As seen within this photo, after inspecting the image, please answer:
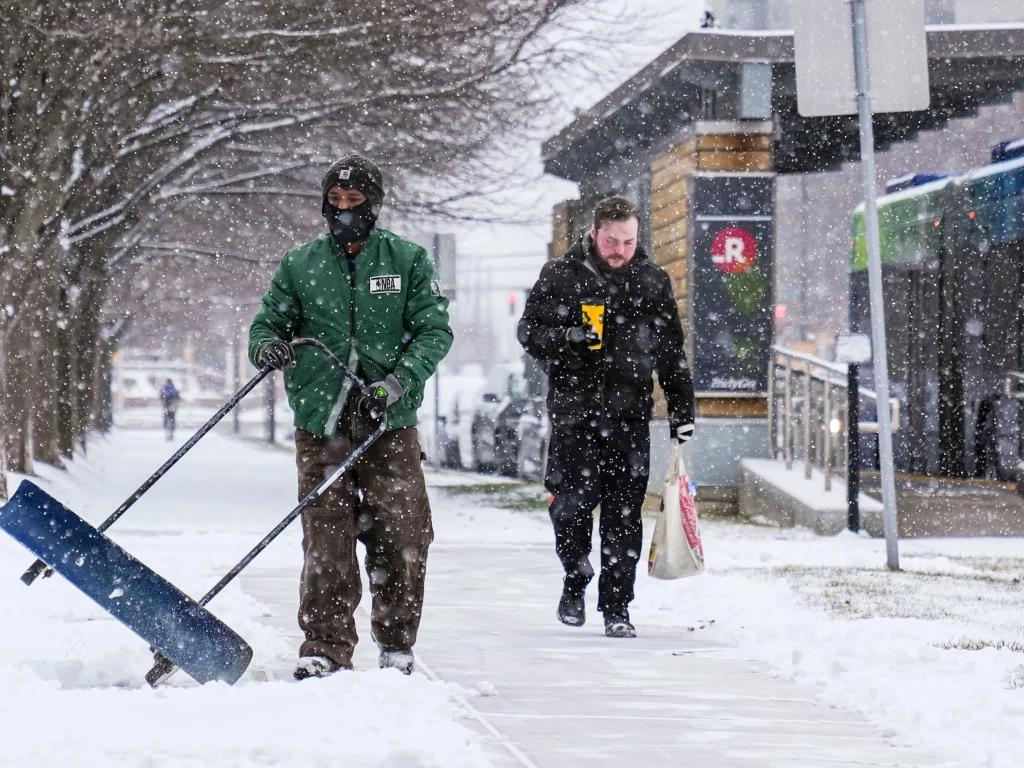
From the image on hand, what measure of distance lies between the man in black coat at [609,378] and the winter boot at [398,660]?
1.59m

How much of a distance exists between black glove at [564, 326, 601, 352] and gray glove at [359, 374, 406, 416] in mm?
1486

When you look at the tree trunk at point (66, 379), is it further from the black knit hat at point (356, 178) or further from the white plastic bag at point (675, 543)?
the black knit hat at point (356, 178)

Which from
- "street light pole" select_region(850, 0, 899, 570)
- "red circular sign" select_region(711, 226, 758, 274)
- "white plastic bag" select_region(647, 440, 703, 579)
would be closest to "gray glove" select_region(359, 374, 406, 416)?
"white plastic bag" select_region(647, 440, 703, 579)

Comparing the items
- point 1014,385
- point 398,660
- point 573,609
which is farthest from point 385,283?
point 1014,385

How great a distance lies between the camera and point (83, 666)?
5766 millimetres

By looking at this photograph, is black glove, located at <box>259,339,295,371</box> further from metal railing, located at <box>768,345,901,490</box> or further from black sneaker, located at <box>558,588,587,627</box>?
metal railing, located at <box>768,345,901,490</box>

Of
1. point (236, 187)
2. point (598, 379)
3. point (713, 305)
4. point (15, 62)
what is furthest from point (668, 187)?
point (598, 379)

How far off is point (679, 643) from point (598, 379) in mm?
1190

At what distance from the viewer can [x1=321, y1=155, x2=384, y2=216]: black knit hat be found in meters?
5.94

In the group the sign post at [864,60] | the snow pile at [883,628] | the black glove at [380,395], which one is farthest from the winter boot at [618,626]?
the sign post at [864,60]

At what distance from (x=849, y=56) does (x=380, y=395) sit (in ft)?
18.7

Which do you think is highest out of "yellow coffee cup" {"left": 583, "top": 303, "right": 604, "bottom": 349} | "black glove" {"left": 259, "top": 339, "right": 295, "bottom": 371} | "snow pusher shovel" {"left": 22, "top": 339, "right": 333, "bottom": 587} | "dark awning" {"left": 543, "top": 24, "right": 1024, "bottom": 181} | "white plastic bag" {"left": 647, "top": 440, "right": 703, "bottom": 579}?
"dark awning" {"left": 543, "top": 24, "right": 1024, "bottom": 181}

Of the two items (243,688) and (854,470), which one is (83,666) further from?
(854,470)

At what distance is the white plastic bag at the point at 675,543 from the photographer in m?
7.85
